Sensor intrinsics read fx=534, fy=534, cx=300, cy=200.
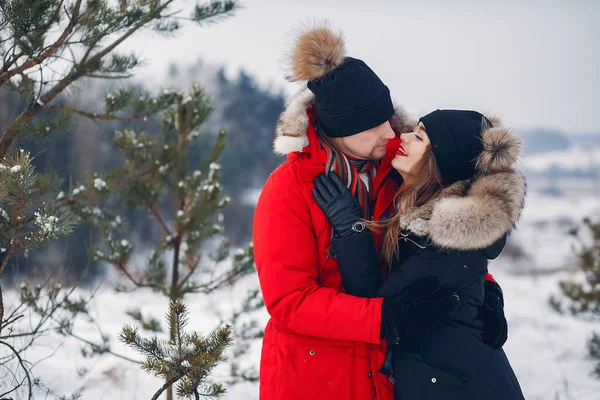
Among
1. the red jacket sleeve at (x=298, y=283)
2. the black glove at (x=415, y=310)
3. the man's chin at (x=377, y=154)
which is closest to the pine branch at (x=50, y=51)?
the red jacket sleeve at (x=298, y=283)

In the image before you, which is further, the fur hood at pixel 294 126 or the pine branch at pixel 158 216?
the pine branch at pixel 158 216

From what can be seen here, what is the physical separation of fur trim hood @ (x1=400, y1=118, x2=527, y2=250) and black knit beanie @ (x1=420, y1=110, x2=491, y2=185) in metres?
0.06

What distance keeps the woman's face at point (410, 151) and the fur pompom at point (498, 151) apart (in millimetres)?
250

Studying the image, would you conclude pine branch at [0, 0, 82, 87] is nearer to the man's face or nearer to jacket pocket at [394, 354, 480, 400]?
Answer: the man's face

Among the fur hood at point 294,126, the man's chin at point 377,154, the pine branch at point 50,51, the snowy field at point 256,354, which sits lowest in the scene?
the snowy field at point 256,354

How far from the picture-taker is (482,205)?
2135 mm

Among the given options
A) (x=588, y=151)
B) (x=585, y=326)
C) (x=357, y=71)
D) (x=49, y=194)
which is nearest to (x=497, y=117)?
(x=357, y=71)

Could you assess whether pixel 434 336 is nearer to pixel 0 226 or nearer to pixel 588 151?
pixel 0 226

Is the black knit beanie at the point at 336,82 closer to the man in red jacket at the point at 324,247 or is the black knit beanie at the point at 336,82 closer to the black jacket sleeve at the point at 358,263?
the man in red jacket at the point at 324,247

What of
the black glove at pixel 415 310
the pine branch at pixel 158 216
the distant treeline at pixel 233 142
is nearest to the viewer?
the black glove at pixel 415 310

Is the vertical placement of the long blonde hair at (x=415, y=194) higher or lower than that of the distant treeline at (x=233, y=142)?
higher

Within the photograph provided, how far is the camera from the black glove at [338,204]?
2.21 meters

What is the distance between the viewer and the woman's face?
2.39 m

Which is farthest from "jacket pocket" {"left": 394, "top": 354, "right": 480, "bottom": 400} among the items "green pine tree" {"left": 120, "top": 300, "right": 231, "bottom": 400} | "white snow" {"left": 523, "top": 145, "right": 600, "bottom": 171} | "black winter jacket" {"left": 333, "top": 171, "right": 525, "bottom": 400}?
"white snow" {"left": 523, "top": 145, "right": 600, "bottom": 171}
